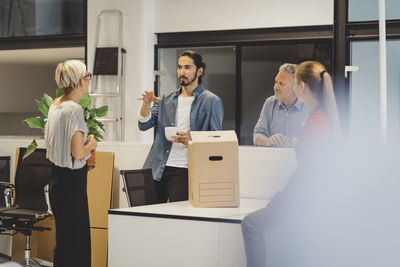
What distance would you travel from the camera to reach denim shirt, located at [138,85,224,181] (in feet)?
10.7

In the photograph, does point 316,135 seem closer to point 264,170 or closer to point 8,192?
point 264,170

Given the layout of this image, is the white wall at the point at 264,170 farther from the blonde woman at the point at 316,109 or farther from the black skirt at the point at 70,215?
the blonde woman at the point at 316,109

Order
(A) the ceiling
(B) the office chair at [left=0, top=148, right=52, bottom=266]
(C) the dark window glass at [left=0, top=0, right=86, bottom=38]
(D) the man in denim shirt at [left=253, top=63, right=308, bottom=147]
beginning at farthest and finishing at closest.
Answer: (A) the ceiling → (C) the dark window glass at [left=0, top=0, right=86, bottom=38] → (B) the office chair at [left=0, top=148, right=52, bottom=266] → (D) the man in denim shirt at [left=253, top=63, right=308, bottom=147]

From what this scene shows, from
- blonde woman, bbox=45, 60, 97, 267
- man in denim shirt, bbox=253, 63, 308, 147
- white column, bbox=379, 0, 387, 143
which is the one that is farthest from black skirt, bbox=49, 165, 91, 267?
white column, bbox=379, 0, 387, 143

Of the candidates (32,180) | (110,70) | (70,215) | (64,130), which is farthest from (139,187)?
(110,70)

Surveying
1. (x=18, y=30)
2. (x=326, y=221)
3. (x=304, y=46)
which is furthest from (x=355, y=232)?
(x=18, y=30)

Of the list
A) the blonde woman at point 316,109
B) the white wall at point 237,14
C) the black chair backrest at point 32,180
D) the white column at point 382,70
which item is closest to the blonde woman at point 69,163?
the black chair backrest at point 32,180

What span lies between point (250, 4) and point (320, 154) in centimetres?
384

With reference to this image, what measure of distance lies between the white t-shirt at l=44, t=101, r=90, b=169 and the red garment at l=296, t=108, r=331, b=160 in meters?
1.24

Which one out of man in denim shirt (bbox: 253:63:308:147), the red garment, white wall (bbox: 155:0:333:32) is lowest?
the red garment

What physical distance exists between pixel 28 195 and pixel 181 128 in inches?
56.5

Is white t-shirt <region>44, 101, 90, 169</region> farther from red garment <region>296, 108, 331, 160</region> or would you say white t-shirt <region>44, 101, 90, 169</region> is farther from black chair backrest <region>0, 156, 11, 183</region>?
black chair backrest <region>0, 156, 11, 183</region>

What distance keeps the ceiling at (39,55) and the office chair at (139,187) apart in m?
3.40

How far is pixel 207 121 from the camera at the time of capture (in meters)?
3.26
